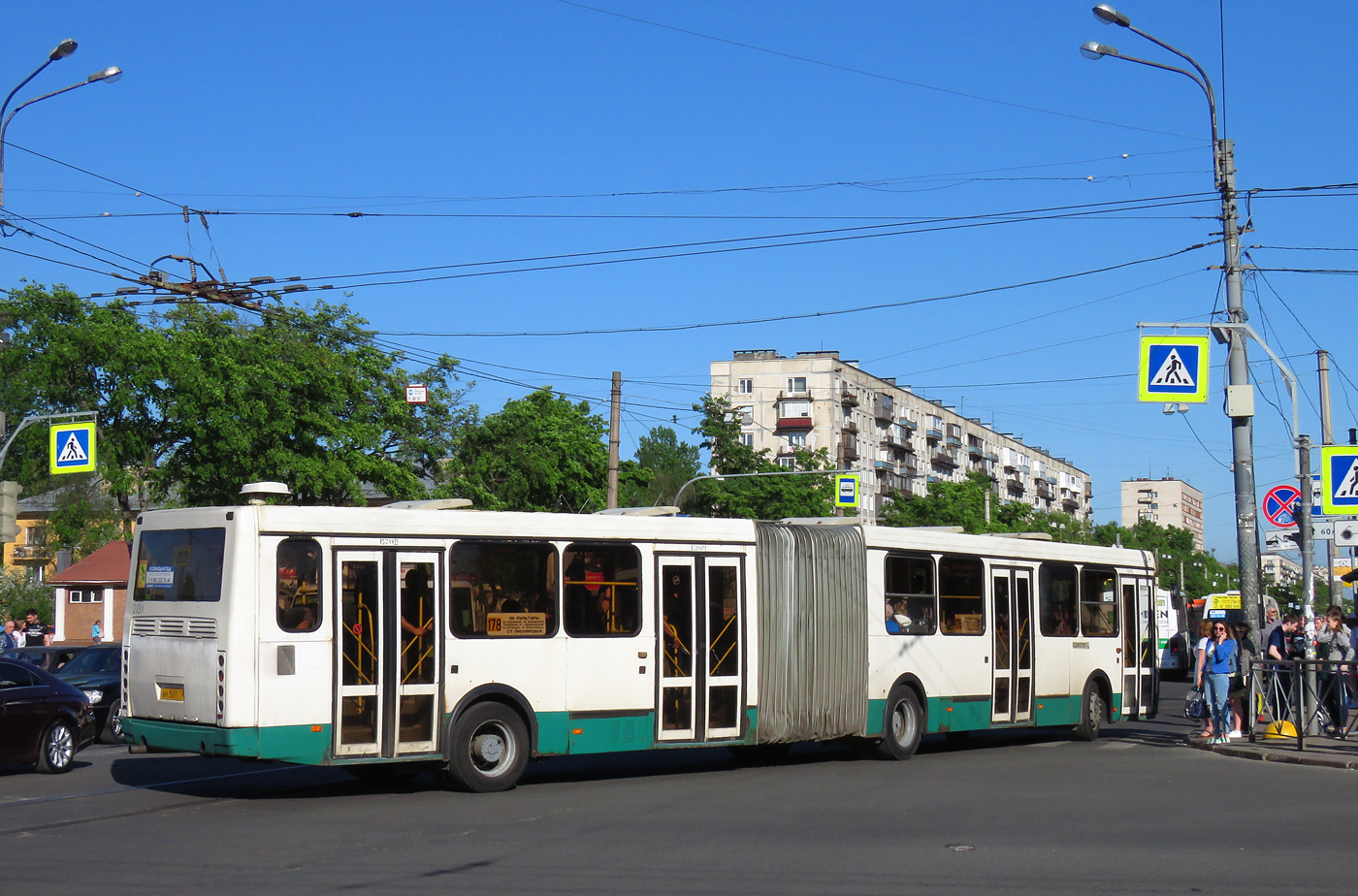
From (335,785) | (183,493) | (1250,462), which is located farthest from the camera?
(183,493)

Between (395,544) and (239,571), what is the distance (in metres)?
1.45

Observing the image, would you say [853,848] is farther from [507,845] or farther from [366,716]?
[366,716]

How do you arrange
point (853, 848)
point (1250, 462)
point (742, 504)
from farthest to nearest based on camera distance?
point (742, 504)
point (1250, 462)
point (853, 848)

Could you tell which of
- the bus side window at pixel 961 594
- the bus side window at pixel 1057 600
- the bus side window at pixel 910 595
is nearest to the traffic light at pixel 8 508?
the bus side window at pixel 910 595

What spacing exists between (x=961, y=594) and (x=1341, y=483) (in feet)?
23.0

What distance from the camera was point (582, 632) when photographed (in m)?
14.7

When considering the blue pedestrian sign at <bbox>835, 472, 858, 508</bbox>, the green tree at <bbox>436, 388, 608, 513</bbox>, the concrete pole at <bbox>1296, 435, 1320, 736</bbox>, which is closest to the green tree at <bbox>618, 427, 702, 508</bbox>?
the green tree at <bbox>436, 388, 608, 513</bbox>

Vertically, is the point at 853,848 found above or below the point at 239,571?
below

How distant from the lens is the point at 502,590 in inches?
558

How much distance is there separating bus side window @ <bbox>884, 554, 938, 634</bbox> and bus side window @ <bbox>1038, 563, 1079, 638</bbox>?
261 cm

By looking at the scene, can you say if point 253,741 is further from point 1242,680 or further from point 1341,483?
point 1341,483

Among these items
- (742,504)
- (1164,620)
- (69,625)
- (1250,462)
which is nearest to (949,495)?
(742,504)

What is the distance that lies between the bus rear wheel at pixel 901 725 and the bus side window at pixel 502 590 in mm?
5184

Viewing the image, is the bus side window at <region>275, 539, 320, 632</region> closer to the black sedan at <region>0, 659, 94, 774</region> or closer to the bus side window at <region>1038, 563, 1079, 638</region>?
the black sedan at <region>0, 659, 94, 774</region>
